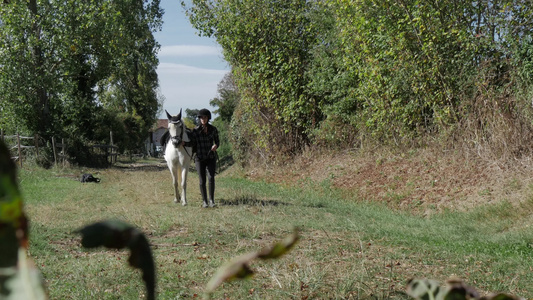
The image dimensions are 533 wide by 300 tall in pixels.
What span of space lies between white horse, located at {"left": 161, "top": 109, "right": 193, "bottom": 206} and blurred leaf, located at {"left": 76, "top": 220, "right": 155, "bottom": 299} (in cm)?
1035

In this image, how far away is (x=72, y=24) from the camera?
22.1 m

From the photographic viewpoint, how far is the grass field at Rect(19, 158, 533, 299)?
163 inches

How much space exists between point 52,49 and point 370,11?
1484 centimetres

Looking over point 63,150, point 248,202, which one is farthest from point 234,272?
point 63,150

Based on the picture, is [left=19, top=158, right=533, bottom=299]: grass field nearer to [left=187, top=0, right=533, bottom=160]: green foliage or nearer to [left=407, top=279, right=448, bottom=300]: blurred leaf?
[left=407, top=279, right=448, bottom=300]: blurred leaf

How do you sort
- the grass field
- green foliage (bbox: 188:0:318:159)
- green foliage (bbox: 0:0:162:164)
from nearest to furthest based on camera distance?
the grass field < green foliage (bbox: 188:0:318:159) < green foliage (bbox: 0:0:162:164)

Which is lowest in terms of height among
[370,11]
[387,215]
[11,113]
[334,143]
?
[387,215]

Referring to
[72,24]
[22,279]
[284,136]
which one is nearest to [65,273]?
[22,279]

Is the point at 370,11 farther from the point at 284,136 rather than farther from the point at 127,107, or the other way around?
the point at 127,107

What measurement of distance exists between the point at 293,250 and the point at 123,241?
5212 millimetres

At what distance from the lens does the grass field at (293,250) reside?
415 cm

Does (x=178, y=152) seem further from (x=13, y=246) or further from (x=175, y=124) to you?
(x=13, y=246)

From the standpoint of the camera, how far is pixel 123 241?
458 mm

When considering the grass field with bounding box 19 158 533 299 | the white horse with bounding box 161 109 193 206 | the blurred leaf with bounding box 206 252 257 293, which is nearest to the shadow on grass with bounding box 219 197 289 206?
the grass field with bounding box 19 158 533 299
